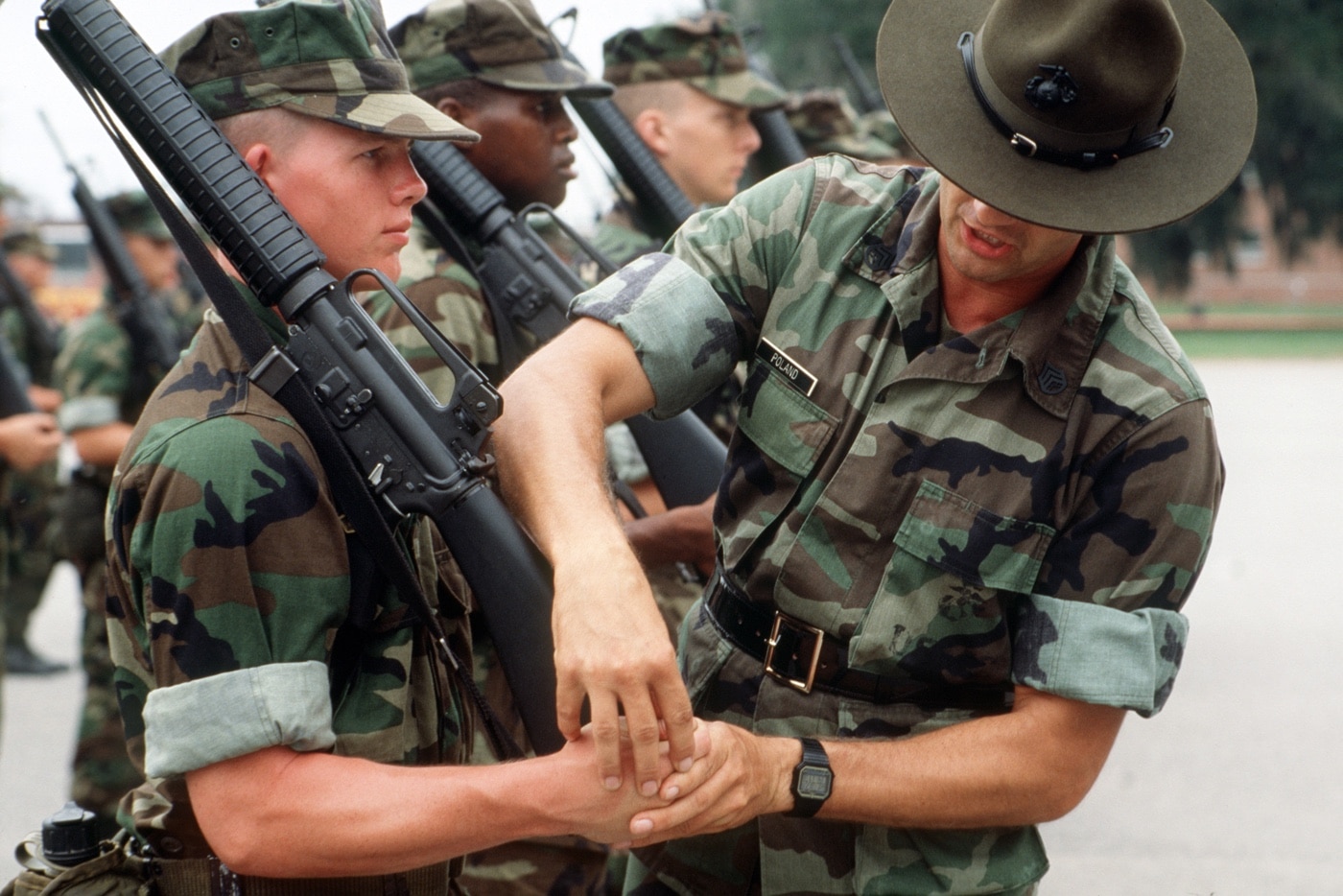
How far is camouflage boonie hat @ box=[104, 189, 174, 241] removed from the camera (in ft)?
19.0

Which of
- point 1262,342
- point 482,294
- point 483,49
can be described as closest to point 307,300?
point 482,294

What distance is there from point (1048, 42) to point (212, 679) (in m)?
1.29

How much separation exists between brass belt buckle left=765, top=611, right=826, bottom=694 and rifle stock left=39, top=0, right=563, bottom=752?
1.68ft

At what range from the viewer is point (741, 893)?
6.95 feet

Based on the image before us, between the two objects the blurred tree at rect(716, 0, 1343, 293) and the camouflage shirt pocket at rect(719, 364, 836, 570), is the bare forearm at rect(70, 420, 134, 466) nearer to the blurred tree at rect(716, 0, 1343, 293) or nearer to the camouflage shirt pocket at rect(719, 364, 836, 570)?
A: the camouflage shirt pocket at rect(719, 364, 836, 570)

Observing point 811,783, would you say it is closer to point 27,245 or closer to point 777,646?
point 777,646

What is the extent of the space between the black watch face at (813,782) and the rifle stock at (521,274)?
3.86 ft

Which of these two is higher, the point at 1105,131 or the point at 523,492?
the point at 1105,131

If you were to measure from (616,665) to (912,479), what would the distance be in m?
0.62

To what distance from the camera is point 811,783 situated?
1816mm

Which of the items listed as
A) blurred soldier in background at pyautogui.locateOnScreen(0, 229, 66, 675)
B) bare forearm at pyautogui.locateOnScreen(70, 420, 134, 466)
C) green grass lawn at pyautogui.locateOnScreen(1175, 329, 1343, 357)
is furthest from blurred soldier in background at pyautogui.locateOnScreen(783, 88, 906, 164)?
green grass lawn at pyautogui.locateOnScreen(1175, 329, 1343, 357)

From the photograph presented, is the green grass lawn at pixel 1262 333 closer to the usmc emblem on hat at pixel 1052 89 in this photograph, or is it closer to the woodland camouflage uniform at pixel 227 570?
the usmc emblem on hat at pixel 1052 89

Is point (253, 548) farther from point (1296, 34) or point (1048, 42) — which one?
point (1296, 34)

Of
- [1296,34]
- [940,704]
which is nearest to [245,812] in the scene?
[940,704]
